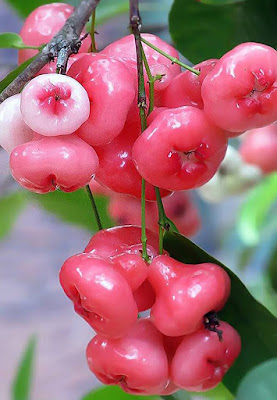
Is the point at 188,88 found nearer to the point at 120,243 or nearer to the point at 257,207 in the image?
the point at 120,243

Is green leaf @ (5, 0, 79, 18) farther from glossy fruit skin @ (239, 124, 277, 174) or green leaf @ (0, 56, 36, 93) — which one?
glossy fruit skin @ (239, 124, 277, 174)

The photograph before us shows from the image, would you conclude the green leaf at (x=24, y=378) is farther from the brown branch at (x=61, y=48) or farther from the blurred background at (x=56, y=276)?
the brown branch at (x=61, y=48)

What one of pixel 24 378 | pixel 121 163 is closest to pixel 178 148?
pixel 121 163

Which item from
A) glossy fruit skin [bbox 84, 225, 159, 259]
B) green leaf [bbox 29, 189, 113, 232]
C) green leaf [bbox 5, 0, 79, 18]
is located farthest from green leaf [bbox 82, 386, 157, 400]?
green leaf [bbox 5, 0, 79, 18]

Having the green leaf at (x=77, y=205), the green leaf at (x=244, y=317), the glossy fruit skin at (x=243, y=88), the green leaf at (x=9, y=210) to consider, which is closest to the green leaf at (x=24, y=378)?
the green leaf at (x=9, y=210)

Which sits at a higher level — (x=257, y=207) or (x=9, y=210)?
(x=9, y=210)
